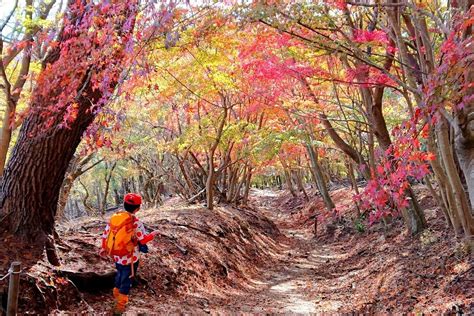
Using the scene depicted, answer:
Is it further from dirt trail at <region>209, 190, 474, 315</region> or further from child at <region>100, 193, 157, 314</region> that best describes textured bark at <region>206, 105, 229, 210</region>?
child at <region>100, 193, 157, 314</region>

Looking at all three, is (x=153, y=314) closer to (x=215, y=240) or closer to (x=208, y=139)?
(x=215, y=240)

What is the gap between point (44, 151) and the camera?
5996 mm

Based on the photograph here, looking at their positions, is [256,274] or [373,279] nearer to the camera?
[373,279]

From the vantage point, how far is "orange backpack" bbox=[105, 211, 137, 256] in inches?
209

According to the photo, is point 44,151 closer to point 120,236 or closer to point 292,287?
point 120,236

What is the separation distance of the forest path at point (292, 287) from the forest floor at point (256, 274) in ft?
0.08

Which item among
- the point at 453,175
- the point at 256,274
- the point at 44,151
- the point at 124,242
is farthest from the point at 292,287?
the point at 44,151

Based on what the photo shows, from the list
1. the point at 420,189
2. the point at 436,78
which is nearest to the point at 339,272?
the point at 436,78

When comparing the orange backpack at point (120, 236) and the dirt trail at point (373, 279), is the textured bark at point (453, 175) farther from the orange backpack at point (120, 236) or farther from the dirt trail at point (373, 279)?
the orange backpack at point (120, 236)

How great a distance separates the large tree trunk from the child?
140cm

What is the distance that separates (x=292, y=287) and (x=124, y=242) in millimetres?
5864

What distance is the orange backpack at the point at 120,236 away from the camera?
5.31m

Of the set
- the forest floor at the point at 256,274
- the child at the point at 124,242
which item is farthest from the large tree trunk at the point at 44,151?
the child at the point at 124,242

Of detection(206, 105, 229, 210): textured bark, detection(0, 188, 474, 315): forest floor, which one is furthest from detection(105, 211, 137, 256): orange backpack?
detection(206, 105, 229, 210): textured bark
